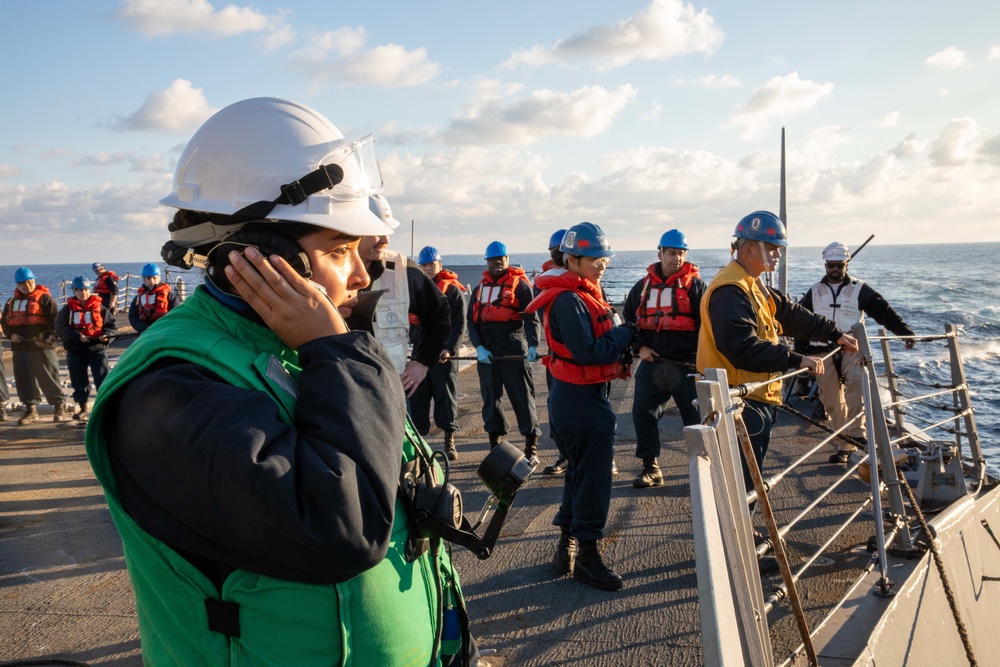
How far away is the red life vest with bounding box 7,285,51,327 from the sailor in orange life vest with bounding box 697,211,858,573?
1009 cm

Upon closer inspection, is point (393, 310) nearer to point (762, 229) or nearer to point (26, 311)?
point (762, 229)

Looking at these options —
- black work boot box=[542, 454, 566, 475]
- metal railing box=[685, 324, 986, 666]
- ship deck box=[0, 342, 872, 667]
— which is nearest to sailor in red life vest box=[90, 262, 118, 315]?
ship deck box=[0, 342, 872, 667]

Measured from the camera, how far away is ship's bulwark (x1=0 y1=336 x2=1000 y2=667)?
12.4 ft

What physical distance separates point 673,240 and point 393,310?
3.73 m

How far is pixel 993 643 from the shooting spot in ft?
17.3

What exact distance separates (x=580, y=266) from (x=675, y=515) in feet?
7.58

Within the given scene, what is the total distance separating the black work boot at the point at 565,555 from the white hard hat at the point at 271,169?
3569mm

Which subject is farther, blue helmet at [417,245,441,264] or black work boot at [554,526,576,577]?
blue helmet at [417,245,441,264]

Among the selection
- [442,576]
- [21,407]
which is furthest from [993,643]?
[21,407]

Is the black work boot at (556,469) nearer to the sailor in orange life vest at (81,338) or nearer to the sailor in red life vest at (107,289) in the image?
the sailor in orange life vest at (81,338)

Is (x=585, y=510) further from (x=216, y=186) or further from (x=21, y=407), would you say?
(x=21, y=407)

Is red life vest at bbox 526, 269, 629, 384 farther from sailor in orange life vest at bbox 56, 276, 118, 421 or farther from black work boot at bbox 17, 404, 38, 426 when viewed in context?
black work boot at bbox 17, 404, 38, 426

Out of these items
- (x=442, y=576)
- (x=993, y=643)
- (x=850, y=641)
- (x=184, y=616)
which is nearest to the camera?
(x=184, y=616)

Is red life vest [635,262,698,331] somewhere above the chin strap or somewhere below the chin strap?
below
